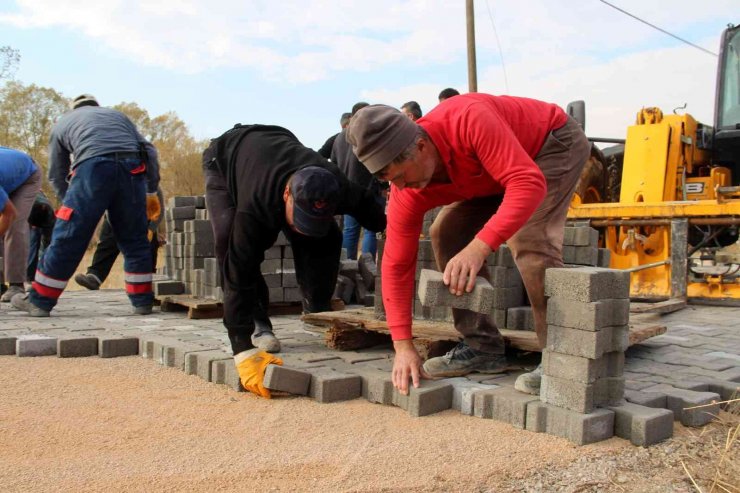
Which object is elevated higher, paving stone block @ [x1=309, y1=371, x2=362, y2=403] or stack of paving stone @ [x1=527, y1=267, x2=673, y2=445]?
stack of paving stone @ [x1=527, y1=267, x2=673, y2=445]

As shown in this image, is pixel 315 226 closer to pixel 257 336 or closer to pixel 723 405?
pixel 257 336

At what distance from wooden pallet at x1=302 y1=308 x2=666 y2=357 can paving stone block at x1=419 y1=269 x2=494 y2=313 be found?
895 mm

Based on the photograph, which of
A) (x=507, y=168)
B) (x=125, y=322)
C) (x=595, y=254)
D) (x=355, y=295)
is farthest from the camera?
(x=355, y=295)

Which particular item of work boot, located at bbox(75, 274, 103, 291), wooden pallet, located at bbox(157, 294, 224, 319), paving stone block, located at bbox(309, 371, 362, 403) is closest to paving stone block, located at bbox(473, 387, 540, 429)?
paving stone block, located at bbox(309, 371, 362, 403)

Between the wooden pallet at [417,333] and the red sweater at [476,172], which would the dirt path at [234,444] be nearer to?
the red sweater at [476,172]

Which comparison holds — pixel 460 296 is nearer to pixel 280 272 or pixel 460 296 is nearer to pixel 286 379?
pixel 286 379

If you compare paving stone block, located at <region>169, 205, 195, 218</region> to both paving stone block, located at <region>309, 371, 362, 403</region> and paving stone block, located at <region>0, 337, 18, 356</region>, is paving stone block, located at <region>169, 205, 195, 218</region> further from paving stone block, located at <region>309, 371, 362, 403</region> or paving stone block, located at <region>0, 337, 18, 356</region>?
paving stone block, located at <region>309, 371, 362, 403</region>

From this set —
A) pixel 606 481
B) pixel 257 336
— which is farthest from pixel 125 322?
pixel 606 481

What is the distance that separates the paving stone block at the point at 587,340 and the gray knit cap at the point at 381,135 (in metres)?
0.99

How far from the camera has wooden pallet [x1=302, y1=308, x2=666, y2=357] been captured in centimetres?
362

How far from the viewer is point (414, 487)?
2.23 m

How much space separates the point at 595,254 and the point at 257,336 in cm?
226

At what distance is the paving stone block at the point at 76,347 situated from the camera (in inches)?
164

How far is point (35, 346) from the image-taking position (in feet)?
13.7
